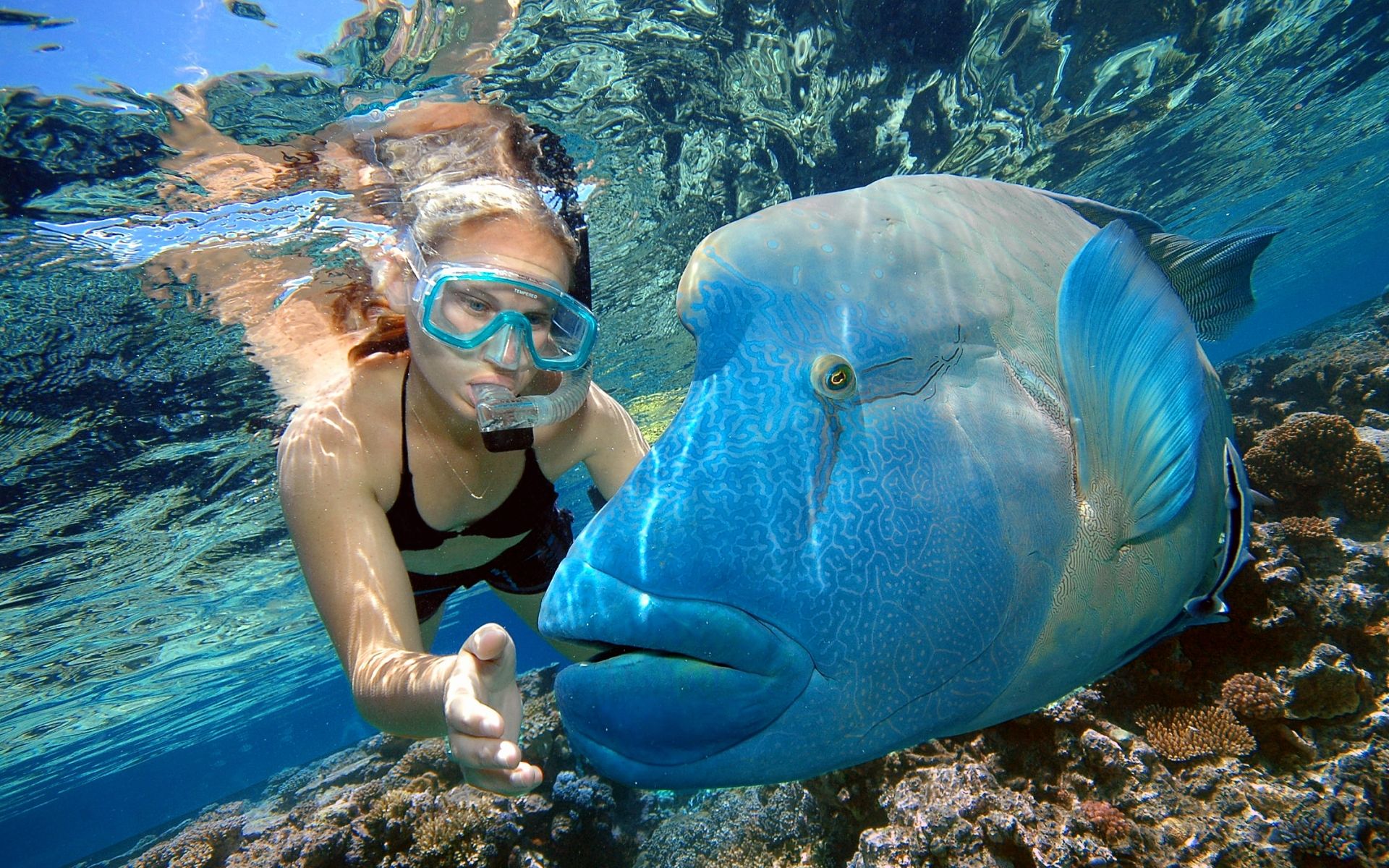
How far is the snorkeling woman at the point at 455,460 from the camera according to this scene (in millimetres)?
1704

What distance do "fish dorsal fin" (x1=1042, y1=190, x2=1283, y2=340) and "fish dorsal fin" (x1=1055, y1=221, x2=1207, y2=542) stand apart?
86cm

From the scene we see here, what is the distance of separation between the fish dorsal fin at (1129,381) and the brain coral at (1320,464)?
197 inches

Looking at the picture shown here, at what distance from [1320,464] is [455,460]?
624 centimetres

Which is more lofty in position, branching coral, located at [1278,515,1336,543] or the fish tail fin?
the fish tail fin

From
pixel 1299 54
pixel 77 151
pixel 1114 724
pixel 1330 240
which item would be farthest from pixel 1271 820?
pixel 1330 240

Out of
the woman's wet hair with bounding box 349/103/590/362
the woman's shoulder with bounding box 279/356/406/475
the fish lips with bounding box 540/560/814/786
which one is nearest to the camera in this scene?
the fish lips with bounding box 540/560/814/786

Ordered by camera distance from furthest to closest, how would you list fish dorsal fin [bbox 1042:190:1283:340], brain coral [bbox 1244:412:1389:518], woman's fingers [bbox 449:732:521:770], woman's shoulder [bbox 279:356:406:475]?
brain coral [bbox 1244:412:1389:518] → woman's shoulder [bbox 279:356:406:475] → fish dorsal fin [bbox 1042:190:1283:340] → woman's fingers [bbox 449:732:521:770]

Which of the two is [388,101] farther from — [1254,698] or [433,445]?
[1254,698]

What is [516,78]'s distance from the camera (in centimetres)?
598

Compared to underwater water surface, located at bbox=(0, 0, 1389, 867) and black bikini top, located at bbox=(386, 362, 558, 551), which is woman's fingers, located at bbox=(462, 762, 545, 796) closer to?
black bikini top, located at bbox=(386, 362, 558, 551)

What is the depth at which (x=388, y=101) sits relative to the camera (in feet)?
18.2

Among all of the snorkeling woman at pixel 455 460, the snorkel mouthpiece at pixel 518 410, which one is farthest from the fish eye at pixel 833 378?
the snorkel mouthpiece at pixel 518 410

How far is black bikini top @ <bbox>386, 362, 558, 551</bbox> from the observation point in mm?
3102

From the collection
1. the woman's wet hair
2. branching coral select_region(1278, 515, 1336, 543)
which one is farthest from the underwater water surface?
branching coral select_region(1278, 515, 1336, 543)
